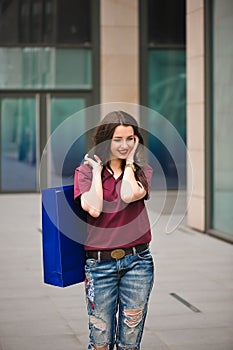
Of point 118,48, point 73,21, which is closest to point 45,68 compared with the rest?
point 73,21

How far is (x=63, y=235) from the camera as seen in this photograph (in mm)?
4480

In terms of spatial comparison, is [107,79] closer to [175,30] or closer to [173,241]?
[175,30]

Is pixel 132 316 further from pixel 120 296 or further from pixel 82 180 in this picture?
pixel 82 180

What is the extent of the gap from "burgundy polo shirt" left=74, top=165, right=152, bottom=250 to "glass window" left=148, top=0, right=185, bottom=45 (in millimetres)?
18086

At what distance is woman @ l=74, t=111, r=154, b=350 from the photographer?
4406 mm

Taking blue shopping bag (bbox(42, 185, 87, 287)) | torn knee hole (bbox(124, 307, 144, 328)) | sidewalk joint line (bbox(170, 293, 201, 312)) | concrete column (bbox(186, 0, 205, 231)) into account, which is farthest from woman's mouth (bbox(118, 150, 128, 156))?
concrete column (bbox(186, 0, 205, 231))

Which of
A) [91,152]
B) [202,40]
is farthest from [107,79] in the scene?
[91,152]

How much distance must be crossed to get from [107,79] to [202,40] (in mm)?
8112

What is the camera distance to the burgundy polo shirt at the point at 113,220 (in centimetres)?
440

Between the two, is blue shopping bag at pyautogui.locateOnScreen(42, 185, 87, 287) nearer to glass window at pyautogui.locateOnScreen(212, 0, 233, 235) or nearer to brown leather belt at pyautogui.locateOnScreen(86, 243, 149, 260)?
brown leather belt at pyautogui.locateOnScreen(86, 243, 149, 260)

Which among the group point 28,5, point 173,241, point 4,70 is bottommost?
point 173,241

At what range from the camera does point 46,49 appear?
21.8 meters

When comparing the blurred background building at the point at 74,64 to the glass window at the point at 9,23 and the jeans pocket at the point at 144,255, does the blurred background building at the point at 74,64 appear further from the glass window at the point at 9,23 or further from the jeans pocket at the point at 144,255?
the jeans pocket at the point at 144,255

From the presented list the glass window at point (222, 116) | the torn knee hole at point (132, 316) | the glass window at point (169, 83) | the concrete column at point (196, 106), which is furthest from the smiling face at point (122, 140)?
the glass window at point (169, 83)
